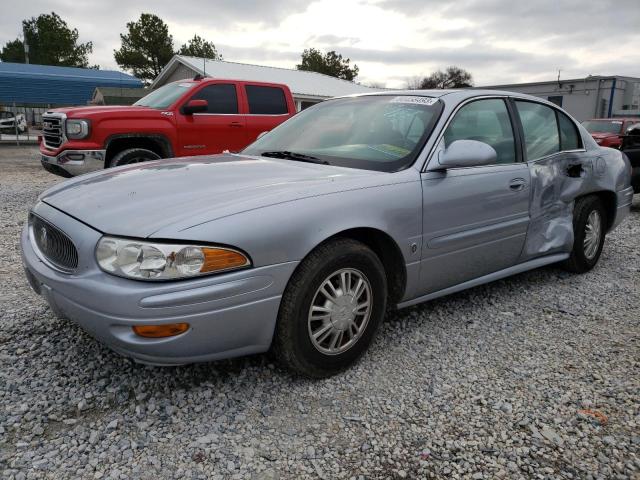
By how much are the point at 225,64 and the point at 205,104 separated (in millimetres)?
19915

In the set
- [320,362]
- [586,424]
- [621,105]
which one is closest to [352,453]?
[320,362]

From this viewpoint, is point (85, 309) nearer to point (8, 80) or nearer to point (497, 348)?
point (497, 348)

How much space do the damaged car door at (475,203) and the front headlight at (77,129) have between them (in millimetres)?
5361

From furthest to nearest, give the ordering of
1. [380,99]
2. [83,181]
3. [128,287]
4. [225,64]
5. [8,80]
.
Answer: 1. [225,64]
2. [8,80]
3. [380,99]
4. [83,181]
5. [128,287]

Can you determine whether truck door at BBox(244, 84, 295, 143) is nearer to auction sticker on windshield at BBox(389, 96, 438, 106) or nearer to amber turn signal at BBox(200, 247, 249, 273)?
auction sticker on windshield at BBox(389, 96, 438, 106)

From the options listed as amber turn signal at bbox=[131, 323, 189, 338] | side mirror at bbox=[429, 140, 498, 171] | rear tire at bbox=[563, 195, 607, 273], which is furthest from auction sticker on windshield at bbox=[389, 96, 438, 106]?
amber turn signal at bbox=[131, 323, 189, 338]

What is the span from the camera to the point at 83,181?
2947mm

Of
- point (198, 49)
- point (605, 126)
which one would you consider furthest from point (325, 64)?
point (605, 126)

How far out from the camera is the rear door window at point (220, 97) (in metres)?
7.81

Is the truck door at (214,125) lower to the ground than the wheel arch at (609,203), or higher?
higher

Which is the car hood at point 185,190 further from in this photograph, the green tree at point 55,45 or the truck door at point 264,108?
the green tree at point 55,45

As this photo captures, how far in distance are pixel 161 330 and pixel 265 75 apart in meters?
25.0

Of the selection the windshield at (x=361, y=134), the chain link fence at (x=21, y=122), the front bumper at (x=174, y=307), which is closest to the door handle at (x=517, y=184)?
the windshield at (x=361, y=134)

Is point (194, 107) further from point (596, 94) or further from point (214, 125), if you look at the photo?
point (596, 94)
